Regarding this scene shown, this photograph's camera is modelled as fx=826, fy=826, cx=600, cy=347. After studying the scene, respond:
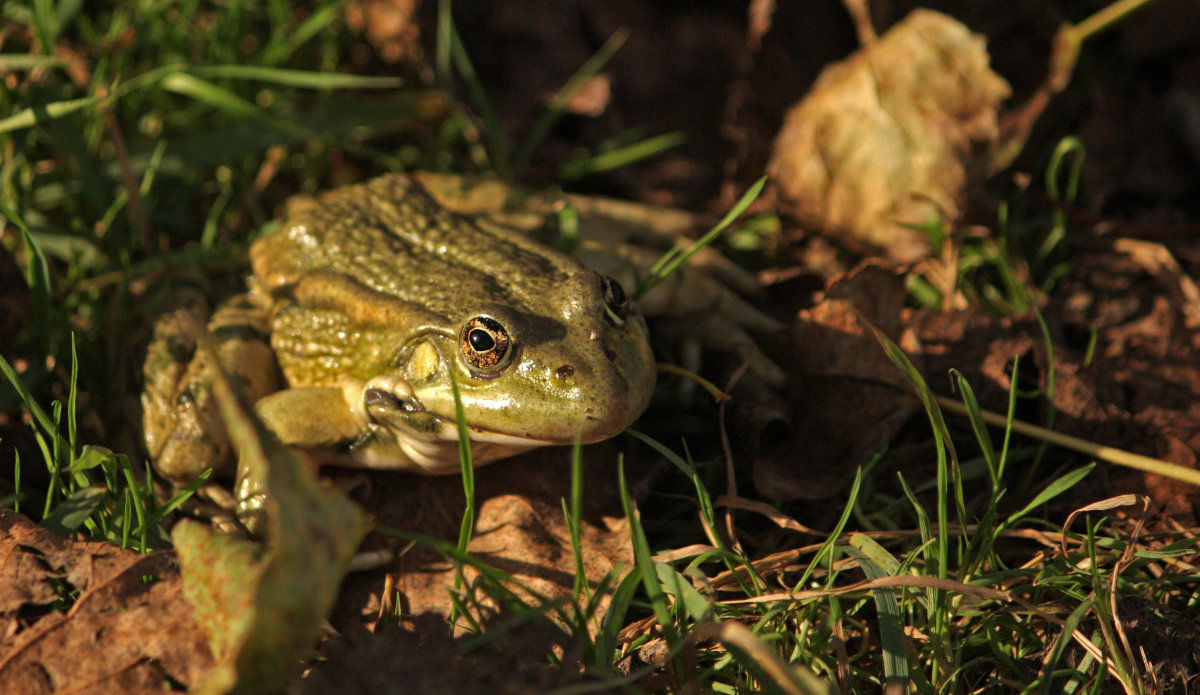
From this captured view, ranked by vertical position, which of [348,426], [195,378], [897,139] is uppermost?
[897,139]

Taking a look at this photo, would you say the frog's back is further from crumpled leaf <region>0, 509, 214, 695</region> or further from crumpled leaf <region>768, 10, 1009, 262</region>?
crumpled leaf <region>768, 10, 1009, 262</region>

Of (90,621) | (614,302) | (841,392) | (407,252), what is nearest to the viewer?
(90,621)

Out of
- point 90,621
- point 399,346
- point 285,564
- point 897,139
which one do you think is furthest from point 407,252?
point 897,139

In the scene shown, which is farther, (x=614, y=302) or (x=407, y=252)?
(x=407, y=252)

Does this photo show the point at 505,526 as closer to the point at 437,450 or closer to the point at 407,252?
the point at 437,450

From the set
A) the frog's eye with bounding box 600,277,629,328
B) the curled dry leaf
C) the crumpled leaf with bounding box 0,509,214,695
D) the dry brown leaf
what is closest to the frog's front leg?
the dry brown leaf

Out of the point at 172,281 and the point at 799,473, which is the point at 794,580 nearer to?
the point at 799,473

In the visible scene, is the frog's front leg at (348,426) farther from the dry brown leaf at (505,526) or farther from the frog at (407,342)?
the dry brown leaf at (505,526)

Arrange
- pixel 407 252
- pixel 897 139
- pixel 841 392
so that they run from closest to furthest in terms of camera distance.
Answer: pixel 841 392 → pixel 407 252 → pixel 897 139
